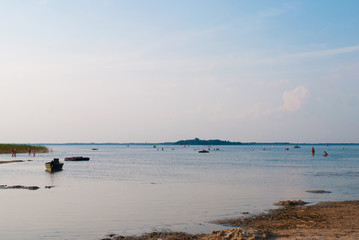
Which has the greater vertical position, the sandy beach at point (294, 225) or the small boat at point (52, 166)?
the small boat at point (52, 166)

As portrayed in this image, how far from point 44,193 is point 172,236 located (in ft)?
54.1

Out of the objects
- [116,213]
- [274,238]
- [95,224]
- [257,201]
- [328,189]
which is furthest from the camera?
[328,189]

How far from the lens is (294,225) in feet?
53.0

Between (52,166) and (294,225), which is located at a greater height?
(52,166)

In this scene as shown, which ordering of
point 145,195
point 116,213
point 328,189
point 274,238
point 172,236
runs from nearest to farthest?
point 274,238 < point 172,236 < point 116,213 < point 145,195 < point 328,189

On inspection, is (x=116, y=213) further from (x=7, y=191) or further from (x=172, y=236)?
(x=7, y=191)

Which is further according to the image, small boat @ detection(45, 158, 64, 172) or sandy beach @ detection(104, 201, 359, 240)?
small boat @ detection(45, 158, 64, 172)

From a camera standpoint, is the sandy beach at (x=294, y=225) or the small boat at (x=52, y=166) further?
the small boat at (x=52, y=166)

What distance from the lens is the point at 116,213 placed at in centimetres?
2014

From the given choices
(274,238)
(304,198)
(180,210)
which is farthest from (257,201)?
(274,238)

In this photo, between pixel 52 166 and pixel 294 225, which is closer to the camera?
pixel 294 225

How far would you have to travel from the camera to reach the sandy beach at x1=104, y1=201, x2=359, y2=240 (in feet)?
44.9

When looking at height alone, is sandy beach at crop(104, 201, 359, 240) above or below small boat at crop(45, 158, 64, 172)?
below

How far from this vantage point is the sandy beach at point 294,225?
1369cm
